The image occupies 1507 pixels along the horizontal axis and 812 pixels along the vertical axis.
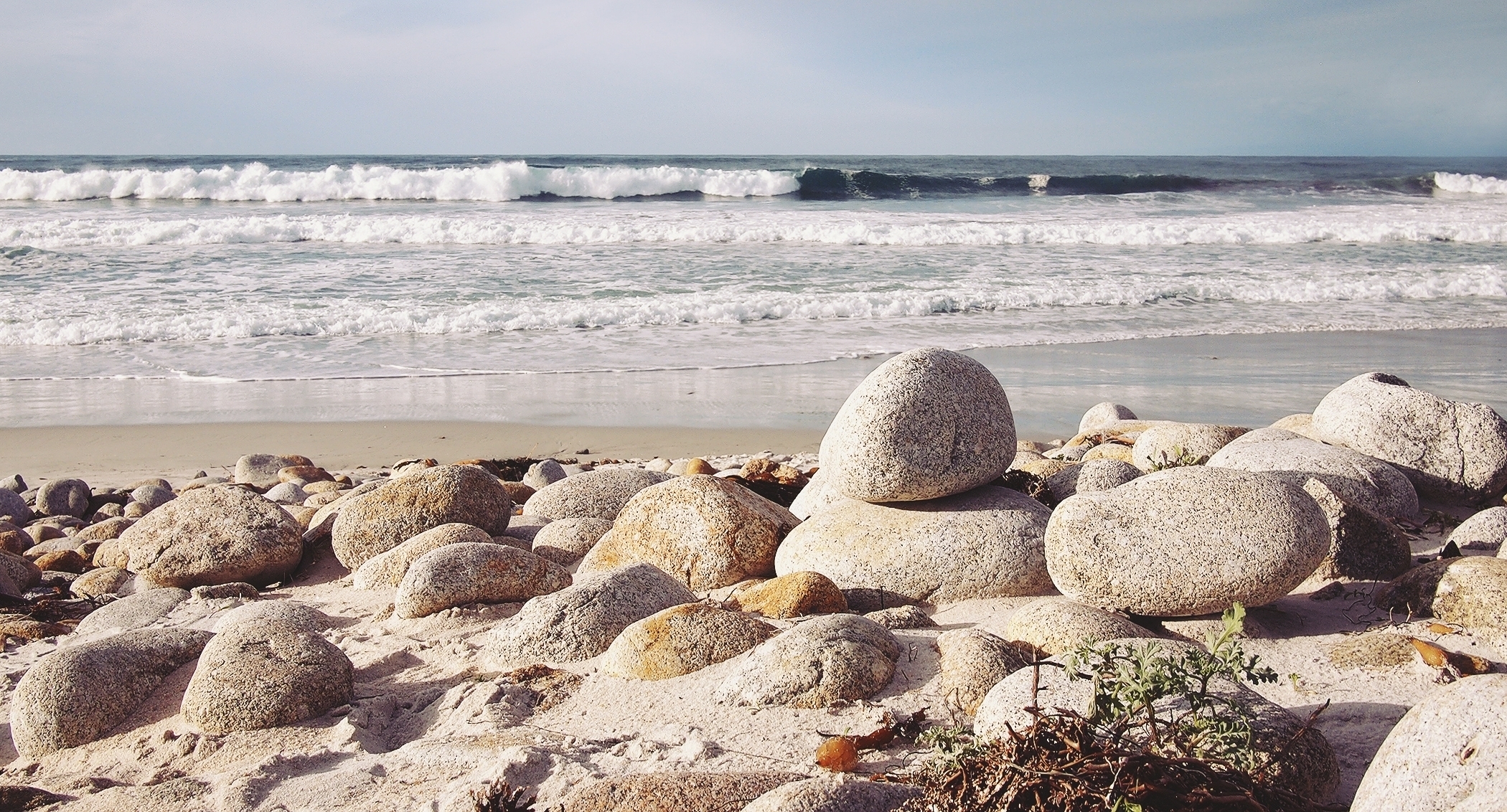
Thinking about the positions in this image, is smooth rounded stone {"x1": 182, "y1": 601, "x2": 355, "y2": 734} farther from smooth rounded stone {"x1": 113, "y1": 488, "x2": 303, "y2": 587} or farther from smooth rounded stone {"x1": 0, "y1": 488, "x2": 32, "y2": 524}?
smooth rounded stone {"x1": 0, "y1": 488, "x2": 32, "y2": 524}

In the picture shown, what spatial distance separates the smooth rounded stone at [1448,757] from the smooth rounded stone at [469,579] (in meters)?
3.24

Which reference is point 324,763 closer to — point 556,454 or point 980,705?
point 980,705

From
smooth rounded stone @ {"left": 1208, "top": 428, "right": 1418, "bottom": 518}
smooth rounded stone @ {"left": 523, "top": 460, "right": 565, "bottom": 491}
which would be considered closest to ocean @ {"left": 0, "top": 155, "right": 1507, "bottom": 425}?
smooth rounded stone @ {"left": 523, "top": 460, "right": 565, "bottom": 491}

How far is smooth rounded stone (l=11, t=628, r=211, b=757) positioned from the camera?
3.53 metres

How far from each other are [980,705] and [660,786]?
2.97 feet

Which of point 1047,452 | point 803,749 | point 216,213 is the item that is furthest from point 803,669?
point 216,213

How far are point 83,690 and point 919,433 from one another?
321cm

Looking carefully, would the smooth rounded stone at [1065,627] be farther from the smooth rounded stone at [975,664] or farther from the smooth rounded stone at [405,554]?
the smooth rounded stone at [405,554]

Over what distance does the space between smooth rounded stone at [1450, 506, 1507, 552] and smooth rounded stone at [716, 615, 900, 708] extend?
9.02ft

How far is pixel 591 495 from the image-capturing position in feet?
19.1

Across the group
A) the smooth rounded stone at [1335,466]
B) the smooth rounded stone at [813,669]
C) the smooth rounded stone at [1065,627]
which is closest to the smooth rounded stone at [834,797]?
the smooth rounded stone at [813,669]

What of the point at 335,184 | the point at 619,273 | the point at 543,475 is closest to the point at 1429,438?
the point at 543,475

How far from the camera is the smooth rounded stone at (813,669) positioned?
3.15 meters

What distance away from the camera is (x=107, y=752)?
349 centimetres
